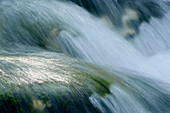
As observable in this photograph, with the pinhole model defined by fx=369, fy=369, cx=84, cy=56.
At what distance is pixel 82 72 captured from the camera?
3680 millimetres

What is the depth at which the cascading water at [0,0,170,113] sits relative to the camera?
3.20 metres

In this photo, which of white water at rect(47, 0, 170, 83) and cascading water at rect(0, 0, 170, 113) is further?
white water at rect(47, 0, 170, 83)

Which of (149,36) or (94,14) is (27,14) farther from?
(149,36)

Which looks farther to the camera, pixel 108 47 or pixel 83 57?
pixel 108 47

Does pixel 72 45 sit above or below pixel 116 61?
above

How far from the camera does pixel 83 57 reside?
4.66 metres

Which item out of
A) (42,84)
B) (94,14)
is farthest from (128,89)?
(94,14)

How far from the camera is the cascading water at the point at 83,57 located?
3.20 meters

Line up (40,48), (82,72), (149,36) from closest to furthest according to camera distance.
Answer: (82,72) → (40,48) → (149,36)

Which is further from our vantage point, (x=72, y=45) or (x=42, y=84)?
(x=72, y=45)

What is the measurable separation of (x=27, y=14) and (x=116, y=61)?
1.33 meters

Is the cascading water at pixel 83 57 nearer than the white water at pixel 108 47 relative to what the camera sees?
Yes

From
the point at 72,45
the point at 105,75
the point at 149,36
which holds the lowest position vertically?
the point at 149,36

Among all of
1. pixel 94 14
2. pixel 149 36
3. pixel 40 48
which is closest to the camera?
pixel 40 48
